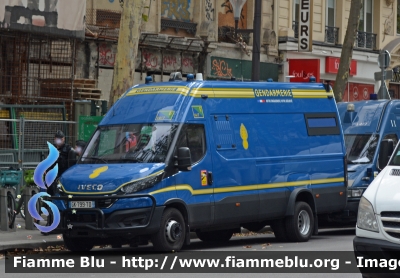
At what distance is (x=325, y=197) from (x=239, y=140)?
2.60 metres

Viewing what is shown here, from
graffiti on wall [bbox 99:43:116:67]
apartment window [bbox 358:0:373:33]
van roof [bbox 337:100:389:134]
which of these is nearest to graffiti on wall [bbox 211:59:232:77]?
graffiti on wall [bbox 99:43:116:67]

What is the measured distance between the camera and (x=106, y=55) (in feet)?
92.5

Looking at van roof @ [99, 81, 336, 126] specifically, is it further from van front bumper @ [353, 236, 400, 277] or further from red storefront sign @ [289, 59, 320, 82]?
red storefront sign @ [289, 59, 320, 82]

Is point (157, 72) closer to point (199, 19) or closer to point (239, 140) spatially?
point (199, 19)

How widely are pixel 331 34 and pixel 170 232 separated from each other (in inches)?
1007

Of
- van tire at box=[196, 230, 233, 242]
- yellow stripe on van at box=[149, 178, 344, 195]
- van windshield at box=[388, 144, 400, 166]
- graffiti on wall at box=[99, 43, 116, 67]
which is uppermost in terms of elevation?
graffiti on wall at box=[99, 43, 116, 67]

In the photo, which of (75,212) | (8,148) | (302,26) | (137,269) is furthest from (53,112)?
(302,26)

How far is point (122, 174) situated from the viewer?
45.3 ft

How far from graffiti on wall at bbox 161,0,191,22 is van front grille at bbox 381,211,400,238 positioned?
857 inches

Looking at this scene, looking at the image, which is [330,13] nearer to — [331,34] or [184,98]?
[331,34]

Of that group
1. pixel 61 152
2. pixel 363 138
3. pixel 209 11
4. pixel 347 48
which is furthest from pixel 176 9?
pixel 61 152

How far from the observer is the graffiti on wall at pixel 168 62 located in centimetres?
2970

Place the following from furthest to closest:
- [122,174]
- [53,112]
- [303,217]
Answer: [53,112], [303,217], [122,174]

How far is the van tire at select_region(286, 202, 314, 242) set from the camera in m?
16.5
